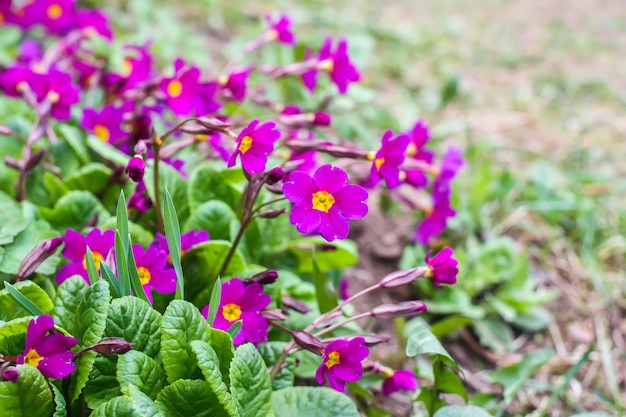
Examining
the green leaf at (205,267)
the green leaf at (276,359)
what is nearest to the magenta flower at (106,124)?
the green leaf at (205,267)

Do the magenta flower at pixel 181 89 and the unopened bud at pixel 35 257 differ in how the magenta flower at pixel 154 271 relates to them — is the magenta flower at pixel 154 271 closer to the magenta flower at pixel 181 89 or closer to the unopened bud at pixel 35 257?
the unopened bud at pixel 35 257

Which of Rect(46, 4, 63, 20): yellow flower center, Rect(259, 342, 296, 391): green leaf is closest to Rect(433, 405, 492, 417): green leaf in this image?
Rect(259, 342, 296, 391): green leaf

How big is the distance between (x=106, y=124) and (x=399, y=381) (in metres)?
1.03

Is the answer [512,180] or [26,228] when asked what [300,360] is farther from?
[512,180]

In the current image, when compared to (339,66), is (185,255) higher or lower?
lower

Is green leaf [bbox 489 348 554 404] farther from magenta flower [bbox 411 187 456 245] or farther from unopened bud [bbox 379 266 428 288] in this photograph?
unopened bud [bbox 379 266 428 288]

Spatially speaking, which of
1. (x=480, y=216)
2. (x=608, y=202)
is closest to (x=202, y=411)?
(x=480, y=216)

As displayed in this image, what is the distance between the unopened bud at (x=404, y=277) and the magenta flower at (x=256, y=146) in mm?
351

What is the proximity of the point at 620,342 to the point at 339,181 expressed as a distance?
1.37 meters

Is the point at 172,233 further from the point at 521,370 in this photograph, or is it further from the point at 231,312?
the point at 521,370

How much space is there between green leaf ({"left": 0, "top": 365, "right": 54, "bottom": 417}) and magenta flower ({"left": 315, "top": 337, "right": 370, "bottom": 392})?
45 cm

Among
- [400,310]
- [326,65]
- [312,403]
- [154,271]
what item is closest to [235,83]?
[326,65]

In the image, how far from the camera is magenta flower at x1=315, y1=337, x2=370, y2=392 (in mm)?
1189

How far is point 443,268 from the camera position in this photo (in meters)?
1.30
